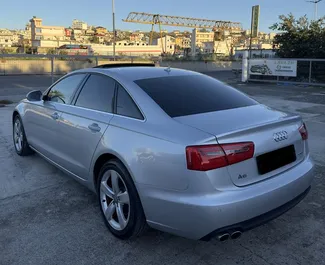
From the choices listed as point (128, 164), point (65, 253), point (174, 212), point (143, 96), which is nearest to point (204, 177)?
point (174, 212)

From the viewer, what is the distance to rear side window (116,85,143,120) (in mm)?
3014

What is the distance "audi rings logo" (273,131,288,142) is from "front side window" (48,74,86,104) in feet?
7.50

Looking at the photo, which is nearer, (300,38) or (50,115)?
(50,115)

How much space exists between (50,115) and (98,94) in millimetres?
996

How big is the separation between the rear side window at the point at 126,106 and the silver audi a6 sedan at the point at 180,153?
0.04 feet

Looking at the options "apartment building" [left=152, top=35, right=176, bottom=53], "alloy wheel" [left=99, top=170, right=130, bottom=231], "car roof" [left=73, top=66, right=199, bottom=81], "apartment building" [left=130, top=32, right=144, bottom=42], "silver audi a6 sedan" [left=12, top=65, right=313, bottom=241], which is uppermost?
"apartment building" [left=130, top=32, right=144, bottom=42]

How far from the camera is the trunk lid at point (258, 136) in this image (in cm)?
252

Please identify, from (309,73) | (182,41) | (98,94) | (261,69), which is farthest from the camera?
(182,41)

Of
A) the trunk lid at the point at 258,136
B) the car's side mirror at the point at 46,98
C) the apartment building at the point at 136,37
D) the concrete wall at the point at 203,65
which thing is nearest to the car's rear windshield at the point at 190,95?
the trunk lid at the point at 258,136

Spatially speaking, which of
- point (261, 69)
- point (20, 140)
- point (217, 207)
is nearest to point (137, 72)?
point (217, 207)

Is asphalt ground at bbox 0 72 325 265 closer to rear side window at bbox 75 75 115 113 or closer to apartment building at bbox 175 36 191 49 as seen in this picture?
rear side window at bbox 75 75 115 113

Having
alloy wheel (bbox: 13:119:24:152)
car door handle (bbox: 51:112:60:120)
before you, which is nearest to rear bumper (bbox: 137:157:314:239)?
car door handle (bbox: 51:112:60:120)

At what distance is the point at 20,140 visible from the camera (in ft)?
18.1

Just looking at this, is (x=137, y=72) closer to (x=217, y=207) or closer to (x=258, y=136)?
(x=258, y=136)
